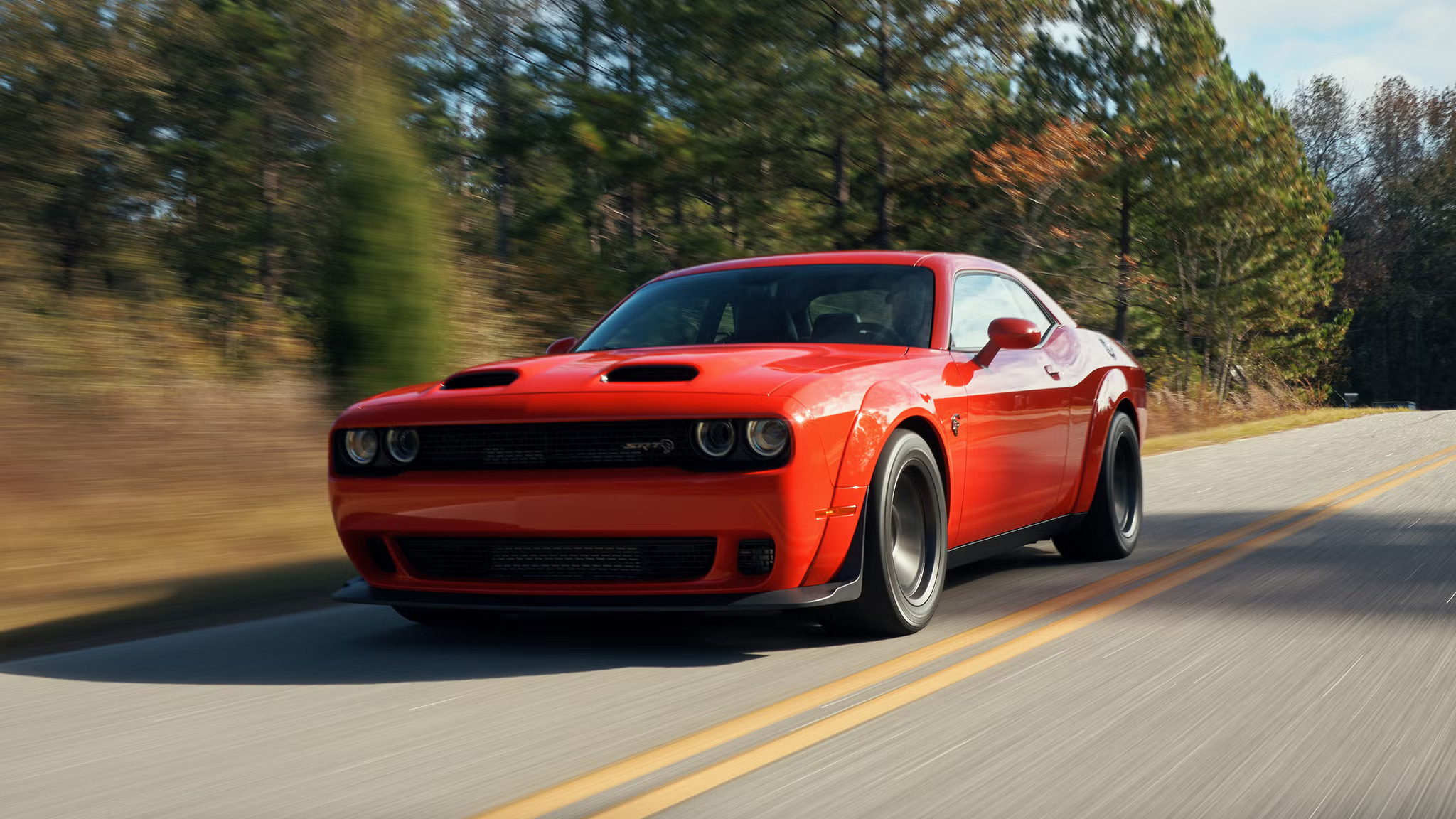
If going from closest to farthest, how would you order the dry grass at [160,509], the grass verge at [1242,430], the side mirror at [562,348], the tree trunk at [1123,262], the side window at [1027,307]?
the side mirror at [562,348] < the dry grass at [160,509] < the side window at [1027,307] < the grass verge at [1242,430] < the tree trunk at [1123,262]

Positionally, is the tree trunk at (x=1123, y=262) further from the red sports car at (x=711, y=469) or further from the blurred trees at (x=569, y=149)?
the red sports car at (x=711, y=469)

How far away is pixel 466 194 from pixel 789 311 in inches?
650

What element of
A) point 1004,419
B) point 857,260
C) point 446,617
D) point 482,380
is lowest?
point 446,617

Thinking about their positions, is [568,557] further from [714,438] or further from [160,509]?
[160,509]

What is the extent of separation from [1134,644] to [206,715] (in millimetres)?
3144

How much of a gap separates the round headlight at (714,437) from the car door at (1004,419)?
4.57 ft

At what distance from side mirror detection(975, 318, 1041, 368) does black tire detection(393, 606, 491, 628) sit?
2309 millimetres

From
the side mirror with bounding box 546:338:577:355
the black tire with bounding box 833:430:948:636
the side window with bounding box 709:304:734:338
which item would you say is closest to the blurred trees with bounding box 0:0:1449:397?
the side mirror with bounding box 546:338:577:355

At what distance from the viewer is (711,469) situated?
473cm

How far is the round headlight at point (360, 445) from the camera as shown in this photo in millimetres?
5191

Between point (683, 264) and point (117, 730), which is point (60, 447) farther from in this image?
point (683, 264)

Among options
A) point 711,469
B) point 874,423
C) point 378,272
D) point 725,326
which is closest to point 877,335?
point 725,326

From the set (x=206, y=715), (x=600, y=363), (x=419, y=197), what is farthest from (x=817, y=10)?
(x=206, y=715)

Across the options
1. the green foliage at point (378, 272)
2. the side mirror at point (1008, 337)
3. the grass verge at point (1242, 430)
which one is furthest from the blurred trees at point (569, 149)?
the side mirror at point (1008, 337)
